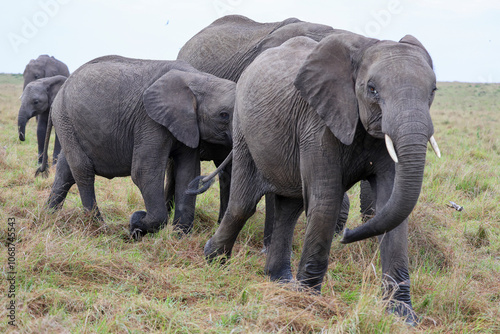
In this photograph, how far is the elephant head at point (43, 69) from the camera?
14.3 metres

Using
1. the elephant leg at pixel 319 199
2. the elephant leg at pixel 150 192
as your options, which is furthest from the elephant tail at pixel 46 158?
the elephant leg at pixel 319 199

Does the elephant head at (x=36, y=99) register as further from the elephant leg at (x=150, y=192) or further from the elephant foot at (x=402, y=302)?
the elephant foot at (x=402, y=302)

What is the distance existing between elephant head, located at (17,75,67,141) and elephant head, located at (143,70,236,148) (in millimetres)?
5355

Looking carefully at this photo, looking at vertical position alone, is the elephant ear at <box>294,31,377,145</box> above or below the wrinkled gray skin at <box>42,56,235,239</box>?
above

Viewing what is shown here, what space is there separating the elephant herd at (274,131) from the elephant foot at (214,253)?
1cm

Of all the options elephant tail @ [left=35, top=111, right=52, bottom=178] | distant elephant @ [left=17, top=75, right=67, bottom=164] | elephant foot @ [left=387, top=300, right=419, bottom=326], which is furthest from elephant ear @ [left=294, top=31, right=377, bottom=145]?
distant elephant @ [left=17, top=75, right=67, bottom=164]

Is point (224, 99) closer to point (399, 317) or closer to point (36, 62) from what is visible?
point (399, 317)

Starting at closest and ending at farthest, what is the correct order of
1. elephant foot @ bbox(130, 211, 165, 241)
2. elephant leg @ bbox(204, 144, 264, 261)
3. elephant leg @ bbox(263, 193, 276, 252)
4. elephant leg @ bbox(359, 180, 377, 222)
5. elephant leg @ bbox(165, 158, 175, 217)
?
elephant leg @ bbox(204, 144, 264, 261), elephant leg @ bbox(263, 193, 276, 252), elephant foot @ bbox(130, 211, 165, 241), elephant leg @ bbox(359, 180, 377, 222), elephant leg @ bbox(165, 158, 175, 217)

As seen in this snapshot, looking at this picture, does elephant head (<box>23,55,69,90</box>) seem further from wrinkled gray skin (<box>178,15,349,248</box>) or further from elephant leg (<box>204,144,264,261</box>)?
elephant leg (<box>204,144,264,261</box>)

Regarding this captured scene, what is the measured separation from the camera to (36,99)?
34.7 feet

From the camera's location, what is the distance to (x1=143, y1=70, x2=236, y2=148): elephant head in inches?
225

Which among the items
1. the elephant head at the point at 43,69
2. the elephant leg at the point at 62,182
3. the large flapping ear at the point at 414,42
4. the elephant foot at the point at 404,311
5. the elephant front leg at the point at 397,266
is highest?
the large flapping ear at the point at 414,42

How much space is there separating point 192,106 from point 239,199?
148 centimetres

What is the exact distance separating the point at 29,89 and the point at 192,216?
20.2ft
